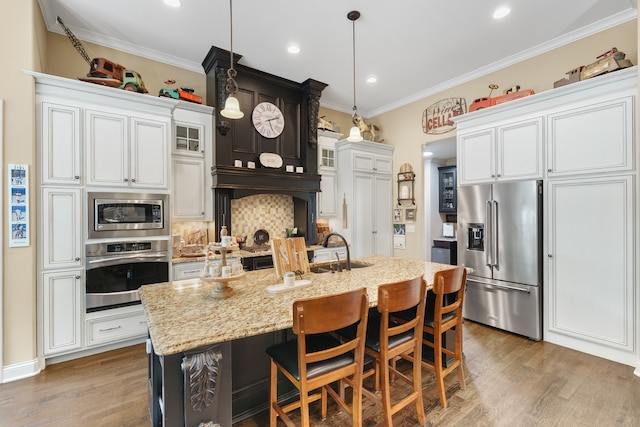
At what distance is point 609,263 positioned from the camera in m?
2.75

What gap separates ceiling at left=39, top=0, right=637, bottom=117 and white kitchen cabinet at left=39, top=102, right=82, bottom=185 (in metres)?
1.04

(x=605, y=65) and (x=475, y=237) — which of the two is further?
(x=475, y=237)

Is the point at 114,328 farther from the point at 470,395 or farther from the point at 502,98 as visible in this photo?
the point at 502,98

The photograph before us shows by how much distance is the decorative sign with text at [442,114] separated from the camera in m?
4.27

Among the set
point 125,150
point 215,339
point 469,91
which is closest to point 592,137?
point 469,91

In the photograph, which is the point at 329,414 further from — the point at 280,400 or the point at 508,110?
the point at 508,110

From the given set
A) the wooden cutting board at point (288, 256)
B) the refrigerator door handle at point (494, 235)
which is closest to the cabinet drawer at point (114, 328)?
the wooden cutting board at point (288, 256)

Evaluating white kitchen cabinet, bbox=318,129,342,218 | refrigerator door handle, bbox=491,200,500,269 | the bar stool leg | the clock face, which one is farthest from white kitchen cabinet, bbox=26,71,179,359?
refrigerator door handle, bbox=491,200,500,269

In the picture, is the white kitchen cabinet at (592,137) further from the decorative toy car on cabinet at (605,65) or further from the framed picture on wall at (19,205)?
the framed picture on wall at (19,205)

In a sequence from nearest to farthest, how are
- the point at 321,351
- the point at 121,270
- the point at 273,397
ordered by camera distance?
the point at 321,351
the point at 273,397
the point at 121,270

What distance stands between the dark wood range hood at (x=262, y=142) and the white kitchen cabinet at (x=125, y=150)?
68cm

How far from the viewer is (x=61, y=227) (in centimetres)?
270

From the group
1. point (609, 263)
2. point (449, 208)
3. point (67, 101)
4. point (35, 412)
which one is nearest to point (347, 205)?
point (449, 208)

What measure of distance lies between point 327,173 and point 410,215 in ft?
5.26
